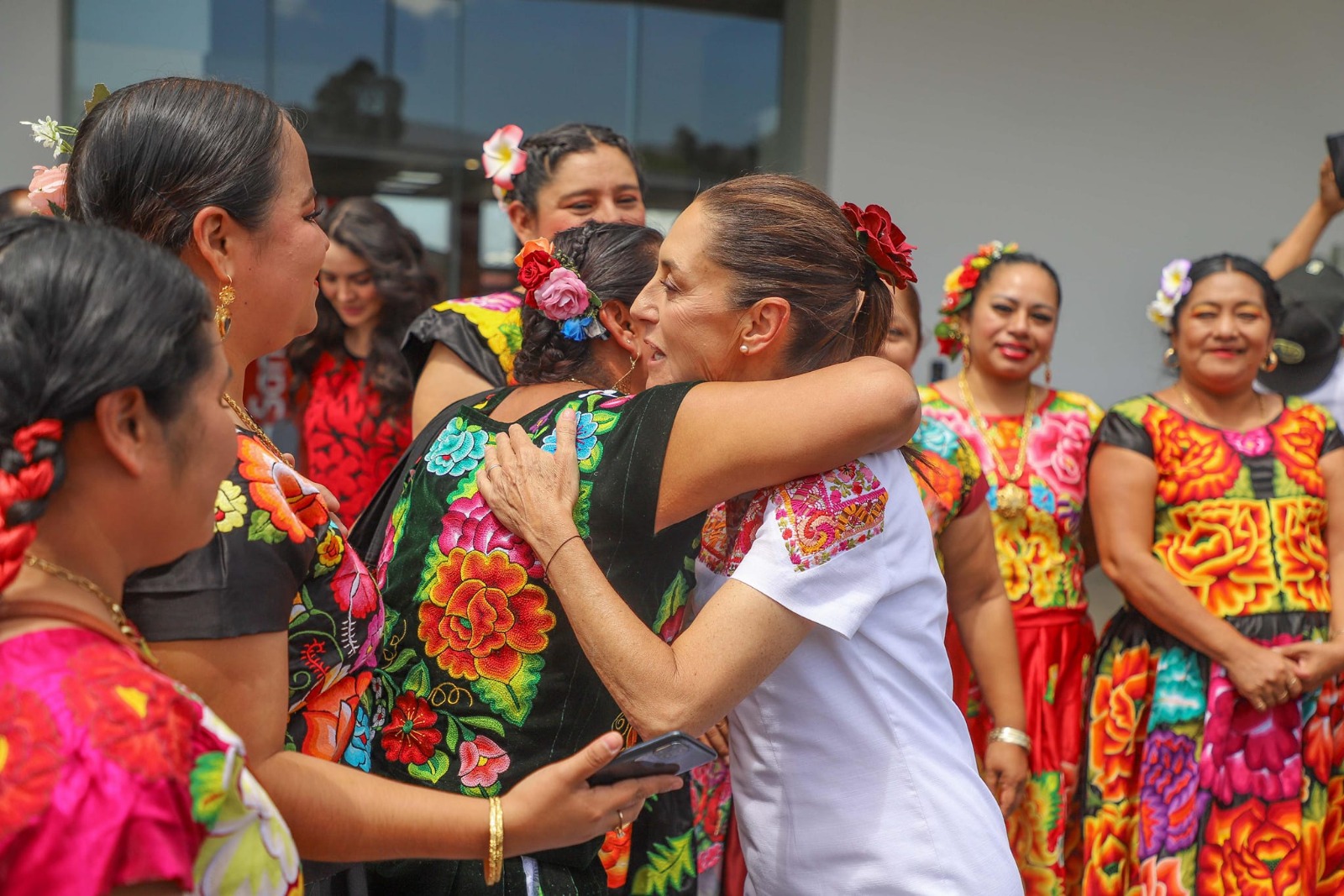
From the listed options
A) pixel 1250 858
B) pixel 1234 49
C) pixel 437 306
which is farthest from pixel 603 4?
pixel 1250 858

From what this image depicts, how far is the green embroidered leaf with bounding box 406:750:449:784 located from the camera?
1.55m

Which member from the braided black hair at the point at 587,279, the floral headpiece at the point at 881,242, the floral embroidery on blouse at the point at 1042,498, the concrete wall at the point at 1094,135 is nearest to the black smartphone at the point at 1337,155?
the concrete wall at the point at 1094,135

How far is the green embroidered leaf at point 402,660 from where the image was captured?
157cm

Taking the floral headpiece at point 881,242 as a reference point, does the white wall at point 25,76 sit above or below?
above

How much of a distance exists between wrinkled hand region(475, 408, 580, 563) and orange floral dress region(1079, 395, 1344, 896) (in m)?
2.32

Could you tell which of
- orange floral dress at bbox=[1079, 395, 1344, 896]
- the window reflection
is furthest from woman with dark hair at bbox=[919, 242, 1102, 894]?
the window reflection

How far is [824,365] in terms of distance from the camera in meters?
1.67

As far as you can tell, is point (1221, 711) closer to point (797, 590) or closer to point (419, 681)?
point (797, 590)

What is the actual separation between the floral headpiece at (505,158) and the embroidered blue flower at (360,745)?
2009 mm

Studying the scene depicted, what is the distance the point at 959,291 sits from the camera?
3930 mm

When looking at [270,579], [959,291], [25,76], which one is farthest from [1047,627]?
[25,76]

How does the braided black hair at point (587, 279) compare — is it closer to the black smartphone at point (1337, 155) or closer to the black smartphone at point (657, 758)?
the black smartphone at point (657, 758)

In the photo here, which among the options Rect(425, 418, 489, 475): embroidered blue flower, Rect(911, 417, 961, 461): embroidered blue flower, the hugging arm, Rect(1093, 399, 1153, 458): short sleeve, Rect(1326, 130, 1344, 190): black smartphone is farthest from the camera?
Rect(1326, 130, 1344, 190): black smartphone

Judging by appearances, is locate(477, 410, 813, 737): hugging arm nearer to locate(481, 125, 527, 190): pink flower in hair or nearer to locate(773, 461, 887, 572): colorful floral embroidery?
locate(773, 461, 887, 572): colorful floral embroidery
